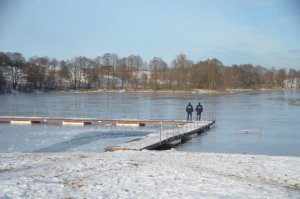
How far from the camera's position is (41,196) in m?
8.08

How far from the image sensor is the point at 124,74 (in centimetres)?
14138

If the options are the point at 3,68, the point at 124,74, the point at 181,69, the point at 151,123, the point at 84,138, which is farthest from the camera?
the point at 124,74

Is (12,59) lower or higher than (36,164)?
higher

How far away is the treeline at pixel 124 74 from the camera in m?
119

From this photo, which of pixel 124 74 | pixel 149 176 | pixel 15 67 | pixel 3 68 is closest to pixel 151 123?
pixel 149 176

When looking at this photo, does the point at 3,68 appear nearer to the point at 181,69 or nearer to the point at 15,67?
the point at 15,67

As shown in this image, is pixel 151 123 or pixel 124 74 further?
pixel 124 74

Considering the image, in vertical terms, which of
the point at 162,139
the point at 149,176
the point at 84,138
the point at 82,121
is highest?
the point at 149,176

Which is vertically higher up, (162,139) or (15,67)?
(15,67)

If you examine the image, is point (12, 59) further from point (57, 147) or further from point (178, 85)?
point (57, 147)

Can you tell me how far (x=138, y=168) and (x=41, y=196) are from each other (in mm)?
3550

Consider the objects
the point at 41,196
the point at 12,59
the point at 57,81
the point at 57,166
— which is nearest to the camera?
the point at 41,196

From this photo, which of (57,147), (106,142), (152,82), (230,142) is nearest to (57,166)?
(57,147)

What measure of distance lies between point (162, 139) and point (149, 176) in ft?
31.4
